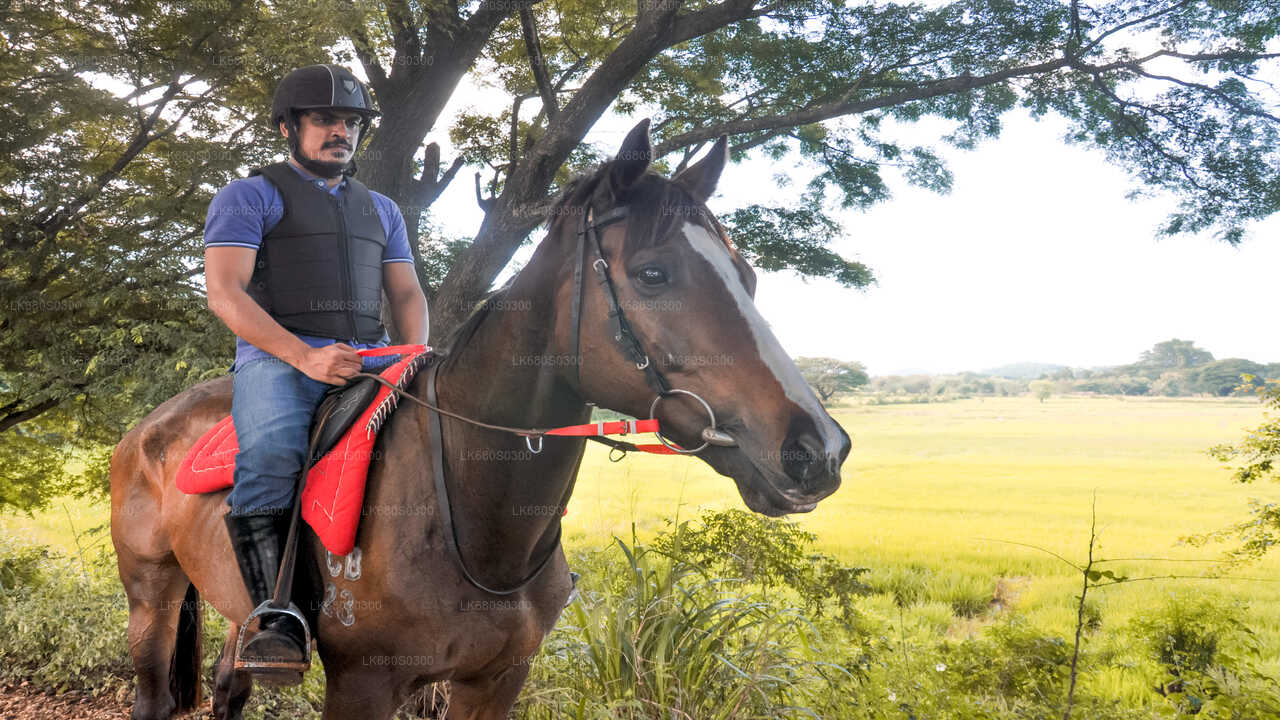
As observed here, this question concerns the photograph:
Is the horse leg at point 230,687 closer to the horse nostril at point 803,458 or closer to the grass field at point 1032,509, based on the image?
the grass field at point 1032,509

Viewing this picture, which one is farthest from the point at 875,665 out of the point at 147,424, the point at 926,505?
the point at 926,505

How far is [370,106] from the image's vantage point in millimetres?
2764

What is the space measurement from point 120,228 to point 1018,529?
591 inches

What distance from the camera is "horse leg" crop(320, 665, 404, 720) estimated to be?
2.16 meters

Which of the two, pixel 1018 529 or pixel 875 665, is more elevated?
pixel 875 665

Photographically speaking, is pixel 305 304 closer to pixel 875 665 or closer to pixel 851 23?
pixel 875 665

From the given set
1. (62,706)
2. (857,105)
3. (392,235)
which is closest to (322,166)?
(392,235)

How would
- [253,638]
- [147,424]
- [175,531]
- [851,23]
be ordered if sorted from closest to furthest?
[253,638]
[175,531]
[147,424]
[851,23]

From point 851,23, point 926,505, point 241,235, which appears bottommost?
point 926,505

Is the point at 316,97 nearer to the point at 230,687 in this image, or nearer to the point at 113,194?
the point at 230,687

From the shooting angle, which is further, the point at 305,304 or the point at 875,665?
the point at 875,665

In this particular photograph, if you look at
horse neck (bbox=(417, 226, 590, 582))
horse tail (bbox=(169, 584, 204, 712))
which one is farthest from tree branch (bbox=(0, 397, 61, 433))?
horse neck (bbox=(417, 226, 590, 582))

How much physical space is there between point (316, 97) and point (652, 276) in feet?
5.90

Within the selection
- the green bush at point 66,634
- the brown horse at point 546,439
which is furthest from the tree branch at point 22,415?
the brown horse at point 546,439
